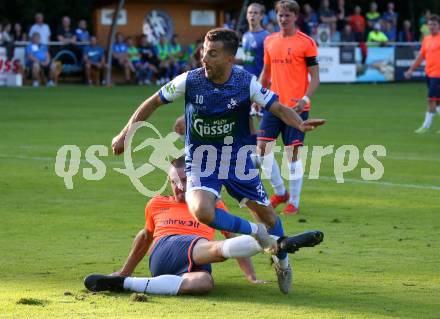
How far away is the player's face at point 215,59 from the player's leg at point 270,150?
180 inches

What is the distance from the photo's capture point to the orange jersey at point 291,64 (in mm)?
13256

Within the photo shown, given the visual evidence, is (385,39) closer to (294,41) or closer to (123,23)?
(123,23)

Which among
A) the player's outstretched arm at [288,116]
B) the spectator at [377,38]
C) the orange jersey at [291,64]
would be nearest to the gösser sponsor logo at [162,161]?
the orange jersey at [291,64]

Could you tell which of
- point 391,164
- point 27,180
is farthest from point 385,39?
point 27,180

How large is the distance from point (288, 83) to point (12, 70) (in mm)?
24266

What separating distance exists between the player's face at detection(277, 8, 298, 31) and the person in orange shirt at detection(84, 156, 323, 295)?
449 centimetres

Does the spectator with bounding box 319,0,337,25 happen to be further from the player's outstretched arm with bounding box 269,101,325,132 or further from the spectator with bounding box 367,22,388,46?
the player's outstretched arm with bounding box 269,101,325,132

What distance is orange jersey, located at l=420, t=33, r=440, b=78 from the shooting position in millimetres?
23859

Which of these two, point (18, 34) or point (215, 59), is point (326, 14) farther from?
point (215, 59)

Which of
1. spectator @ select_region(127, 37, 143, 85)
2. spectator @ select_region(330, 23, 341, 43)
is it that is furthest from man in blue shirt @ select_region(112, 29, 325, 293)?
spectator @ select_region(330, 23, 341, 43)

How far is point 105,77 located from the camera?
3919 cm

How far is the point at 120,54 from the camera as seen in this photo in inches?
1553

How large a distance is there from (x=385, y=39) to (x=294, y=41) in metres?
29.8

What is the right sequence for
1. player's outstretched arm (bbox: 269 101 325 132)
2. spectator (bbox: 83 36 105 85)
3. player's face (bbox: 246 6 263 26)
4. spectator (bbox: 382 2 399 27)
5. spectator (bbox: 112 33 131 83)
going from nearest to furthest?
player's outstretched arm (bbox: 269 101 325 132) → player's face (bbox: 246 6 263 26) → spectator (bbox: 83 36 105 85) → spectator (bbox: 112 33 131 83) → spectator (bbox: 382 2 399 27)
